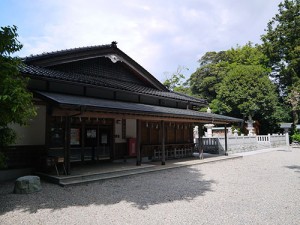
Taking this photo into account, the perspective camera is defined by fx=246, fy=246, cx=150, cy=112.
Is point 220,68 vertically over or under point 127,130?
over

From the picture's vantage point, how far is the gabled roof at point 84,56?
34.1ft

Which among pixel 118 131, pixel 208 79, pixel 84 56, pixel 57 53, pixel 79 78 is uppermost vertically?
pixel 208 79

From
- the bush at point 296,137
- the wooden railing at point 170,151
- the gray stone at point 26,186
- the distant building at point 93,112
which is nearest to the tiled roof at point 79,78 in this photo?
the distant building at point 93,112

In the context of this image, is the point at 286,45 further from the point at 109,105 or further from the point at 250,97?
the point at 109,105

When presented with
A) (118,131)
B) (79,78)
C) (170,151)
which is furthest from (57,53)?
(170,151)

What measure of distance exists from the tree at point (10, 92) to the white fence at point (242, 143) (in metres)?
14.6

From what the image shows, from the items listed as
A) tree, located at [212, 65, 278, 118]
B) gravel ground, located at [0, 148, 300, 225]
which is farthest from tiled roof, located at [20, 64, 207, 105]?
tree, located at [212, 65, 278, 118]

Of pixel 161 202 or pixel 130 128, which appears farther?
pixel 130 128

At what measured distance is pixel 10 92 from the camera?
4984 millimetres

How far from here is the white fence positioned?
18.0 metres

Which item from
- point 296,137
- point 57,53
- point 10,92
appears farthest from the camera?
point 296,137

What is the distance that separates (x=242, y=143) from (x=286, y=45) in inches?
835

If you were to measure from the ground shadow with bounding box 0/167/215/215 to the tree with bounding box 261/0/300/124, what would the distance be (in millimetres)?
28536

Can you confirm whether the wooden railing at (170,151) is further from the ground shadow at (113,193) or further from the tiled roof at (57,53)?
the tiled roof at (57,53)
